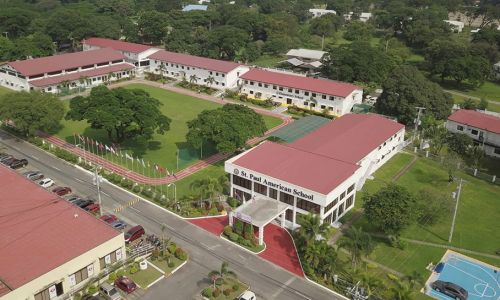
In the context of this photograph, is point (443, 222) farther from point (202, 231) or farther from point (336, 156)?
point (202, 231)

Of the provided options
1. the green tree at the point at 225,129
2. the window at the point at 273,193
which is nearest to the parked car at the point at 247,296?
the window at the point at 273,193

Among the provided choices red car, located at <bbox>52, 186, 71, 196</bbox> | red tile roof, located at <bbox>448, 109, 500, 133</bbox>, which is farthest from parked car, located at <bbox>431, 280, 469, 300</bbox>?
red car, located at <bbox>52, 186, 71, 196</bbox>

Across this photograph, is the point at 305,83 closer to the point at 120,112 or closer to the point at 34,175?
the point at 120,112

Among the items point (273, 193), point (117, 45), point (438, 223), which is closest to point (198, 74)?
point (117, 45)

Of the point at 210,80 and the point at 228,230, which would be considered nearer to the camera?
the point at 228,230

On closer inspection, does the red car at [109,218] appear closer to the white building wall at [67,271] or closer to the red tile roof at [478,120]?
the white building wall at [67,271]
